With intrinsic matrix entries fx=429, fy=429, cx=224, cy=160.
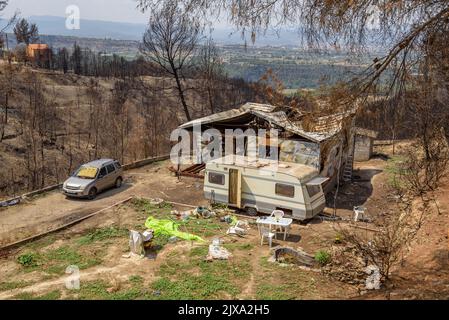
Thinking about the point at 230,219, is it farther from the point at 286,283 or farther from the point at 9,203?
the point at 9,203

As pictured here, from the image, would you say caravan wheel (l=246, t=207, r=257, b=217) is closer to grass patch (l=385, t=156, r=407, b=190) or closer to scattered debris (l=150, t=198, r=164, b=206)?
scattered debris (l=150, t=198, r=164, b=206)

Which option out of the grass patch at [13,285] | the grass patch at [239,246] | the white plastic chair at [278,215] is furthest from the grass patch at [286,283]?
the grass patch at [13,285]

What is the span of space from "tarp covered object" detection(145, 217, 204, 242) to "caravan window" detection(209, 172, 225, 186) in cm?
306

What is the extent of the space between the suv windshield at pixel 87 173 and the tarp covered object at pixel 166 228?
191 inches

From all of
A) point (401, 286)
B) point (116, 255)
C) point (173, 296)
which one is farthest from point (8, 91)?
point (401, 286)

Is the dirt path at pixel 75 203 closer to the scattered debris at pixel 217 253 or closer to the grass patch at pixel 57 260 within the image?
the grass patch at pixel 57 260

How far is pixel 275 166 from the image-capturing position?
1612cm

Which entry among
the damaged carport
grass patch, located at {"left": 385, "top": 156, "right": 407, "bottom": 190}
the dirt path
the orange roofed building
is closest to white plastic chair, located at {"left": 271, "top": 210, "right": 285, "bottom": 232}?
the damaged carport

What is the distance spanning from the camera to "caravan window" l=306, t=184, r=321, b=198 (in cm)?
1534

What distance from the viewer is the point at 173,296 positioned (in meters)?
9.52

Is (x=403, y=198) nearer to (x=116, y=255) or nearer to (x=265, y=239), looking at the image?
(x=265, y=239)

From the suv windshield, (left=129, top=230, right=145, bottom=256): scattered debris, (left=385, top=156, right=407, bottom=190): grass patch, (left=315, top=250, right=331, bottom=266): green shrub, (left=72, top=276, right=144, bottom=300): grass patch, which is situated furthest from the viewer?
(left=385, top=156, right=407, bottom=190): grass patch

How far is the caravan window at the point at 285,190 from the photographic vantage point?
49.9 ft
